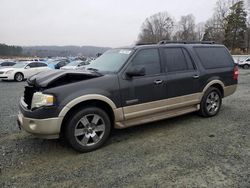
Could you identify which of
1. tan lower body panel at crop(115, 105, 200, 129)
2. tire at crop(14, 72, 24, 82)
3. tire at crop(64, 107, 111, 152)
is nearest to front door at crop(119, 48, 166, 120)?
tan lower body panel at crop(115, 105, 200, 129)

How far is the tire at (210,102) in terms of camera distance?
5.84 meters

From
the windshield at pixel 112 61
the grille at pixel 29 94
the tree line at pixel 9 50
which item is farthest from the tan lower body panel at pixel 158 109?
the tree line at pixel 9 50

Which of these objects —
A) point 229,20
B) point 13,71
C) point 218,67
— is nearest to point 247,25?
point 229,20

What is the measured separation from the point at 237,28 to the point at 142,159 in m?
69.2

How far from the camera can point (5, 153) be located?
13.6 ft

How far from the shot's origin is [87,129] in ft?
13.5

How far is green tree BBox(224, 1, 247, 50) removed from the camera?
63406 mm

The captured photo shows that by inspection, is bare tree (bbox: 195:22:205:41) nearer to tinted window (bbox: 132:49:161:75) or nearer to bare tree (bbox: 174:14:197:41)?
bare tree (bbox: 174:14:197:41)

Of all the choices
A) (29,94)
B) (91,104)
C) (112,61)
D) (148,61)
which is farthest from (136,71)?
(29,94)

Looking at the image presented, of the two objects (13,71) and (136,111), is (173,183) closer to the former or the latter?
(136,111)

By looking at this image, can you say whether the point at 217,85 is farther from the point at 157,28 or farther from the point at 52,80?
the point at 157,28

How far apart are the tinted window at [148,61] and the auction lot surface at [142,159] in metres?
1.29

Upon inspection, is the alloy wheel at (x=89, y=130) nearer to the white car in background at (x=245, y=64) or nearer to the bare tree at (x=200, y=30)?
the white car in background at (x=245, y=64)

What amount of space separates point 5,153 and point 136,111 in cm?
240
